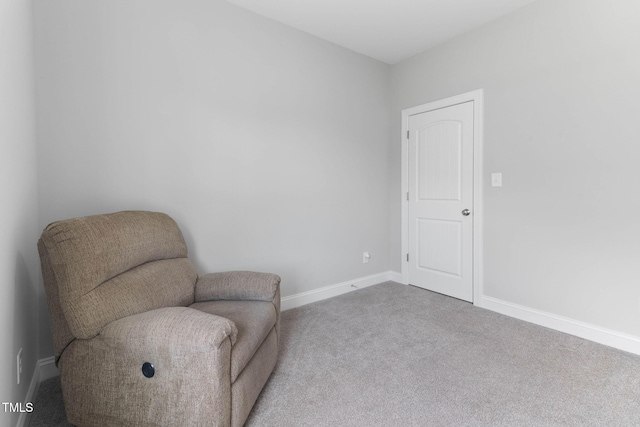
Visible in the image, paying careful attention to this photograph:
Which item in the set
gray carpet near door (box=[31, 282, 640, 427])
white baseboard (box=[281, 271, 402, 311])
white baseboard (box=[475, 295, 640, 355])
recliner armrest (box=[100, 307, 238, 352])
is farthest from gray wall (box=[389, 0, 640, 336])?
recliner armrest (box=[100, 307, 238, 352])

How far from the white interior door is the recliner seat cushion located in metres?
2.14

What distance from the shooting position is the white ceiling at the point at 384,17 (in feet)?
8.33

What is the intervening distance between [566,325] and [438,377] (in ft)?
4.48

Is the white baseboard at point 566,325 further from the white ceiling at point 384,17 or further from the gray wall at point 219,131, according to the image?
the white ceiling at point 384,17

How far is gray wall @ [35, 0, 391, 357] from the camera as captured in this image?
6.30 ft

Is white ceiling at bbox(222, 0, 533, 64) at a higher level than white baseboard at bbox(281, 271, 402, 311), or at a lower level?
higher

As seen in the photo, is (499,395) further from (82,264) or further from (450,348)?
(82,264)

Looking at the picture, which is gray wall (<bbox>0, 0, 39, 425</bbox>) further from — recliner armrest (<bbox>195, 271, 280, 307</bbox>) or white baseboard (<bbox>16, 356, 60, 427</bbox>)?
recliner armrest (<bbox>195, 271, 280, 307</bbox>)

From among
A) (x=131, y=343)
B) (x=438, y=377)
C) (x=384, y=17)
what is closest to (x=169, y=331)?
(x=131, y=343)

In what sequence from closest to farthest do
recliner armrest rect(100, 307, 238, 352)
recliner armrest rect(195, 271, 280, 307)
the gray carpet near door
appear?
recliner armrest rect(100, 307, 238, 352) < the gray carpet near door < recliner armrest rect(195, 271, 280, 307)

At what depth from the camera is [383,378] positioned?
1806 mm

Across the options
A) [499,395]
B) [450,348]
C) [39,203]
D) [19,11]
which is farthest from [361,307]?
[19,11]

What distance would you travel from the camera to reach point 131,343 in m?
1.22

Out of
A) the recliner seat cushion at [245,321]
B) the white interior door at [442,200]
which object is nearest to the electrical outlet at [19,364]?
the recliner seat cushion at [245,321]
